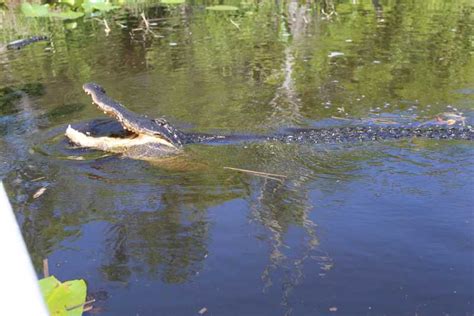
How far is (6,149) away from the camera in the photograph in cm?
561

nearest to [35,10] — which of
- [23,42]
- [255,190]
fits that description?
[23,42]

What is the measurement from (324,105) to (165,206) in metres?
3.16

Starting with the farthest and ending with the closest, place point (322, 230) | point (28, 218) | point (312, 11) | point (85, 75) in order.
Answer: point (312, 11) < point (85, 75) < point (28, 218) < point (322, 230)

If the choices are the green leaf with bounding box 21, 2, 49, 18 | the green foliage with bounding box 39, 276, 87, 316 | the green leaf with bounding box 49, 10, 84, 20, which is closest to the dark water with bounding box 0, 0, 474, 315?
the green foliage with bounding box 39, 276, 87, 316

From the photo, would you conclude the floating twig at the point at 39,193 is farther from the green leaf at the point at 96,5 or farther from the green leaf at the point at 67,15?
the green leaf at the point at 96,5

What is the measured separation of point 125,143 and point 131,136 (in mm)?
150

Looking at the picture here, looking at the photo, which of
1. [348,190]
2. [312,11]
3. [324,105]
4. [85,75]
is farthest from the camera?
[312,11]

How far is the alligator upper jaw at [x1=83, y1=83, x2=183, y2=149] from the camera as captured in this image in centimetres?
514

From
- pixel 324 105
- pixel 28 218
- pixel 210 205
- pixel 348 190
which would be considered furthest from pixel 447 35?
pixel 28 218

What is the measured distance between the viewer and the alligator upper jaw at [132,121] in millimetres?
5142

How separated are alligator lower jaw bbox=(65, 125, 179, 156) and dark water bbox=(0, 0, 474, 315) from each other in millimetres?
127

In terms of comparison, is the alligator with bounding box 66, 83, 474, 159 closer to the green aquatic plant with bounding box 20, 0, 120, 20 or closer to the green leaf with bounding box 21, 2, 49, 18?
the green aquatic plant with bounding box 20, 0, 120, 20

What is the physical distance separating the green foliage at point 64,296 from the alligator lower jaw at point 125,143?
391 cm

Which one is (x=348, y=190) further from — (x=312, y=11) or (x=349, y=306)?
(x=312, y=11)
